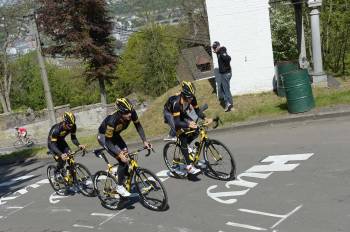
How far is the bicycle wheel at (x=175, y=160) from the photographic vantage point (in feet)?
36.1

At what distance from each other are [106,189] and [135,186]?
1040 millimetres

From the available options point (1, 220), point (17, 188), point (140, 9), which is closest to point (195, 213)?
point (1, 220)

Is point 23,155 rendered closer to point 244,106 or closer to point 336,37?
point 244,106

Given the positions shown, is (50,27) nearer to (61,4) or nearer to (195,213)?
(61,4)

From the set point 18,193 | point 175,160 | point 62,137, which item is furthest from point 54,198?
point 175,160

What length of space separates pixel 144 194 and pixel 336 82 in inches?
400

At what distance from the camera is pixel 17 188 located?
14336 millimetres

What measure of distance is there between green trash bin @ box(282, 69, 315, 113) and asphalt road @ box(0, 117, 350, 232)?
2.79 feet

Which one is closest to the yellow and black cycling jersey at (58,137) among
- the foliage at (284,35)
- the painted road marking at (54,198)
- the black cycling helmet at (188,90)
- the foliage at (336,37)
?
the painted road marking at (54,198)

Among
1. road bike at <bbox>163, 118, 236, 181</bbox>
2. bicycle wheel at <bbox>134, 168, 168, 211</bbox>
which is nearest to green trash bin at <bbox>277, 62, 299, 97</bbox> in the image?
road bike at <bbox>163, 118, 236, 181</bbox>

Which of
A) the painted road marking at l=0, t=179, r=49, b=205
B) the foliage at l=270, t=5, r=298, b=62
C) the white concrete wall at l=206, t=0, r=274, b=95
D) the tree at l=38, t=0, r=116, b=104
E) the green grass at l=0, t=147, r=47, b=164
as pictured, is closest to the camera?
the painted road marking at l=0, t=179, r=49, b=205

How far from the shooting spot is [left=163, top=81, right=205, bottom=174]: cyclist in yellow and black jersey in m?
9.89

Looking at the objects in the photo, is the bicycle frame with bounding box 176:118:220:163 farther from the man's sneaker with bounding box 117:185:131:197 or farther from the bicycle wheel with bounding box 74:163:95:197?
the bicycle wheel with bounding box 74:163:95:197

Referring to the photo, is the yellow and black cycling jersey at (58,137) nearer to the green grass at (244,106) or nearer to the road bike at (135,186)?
the road bike at (135,186)
